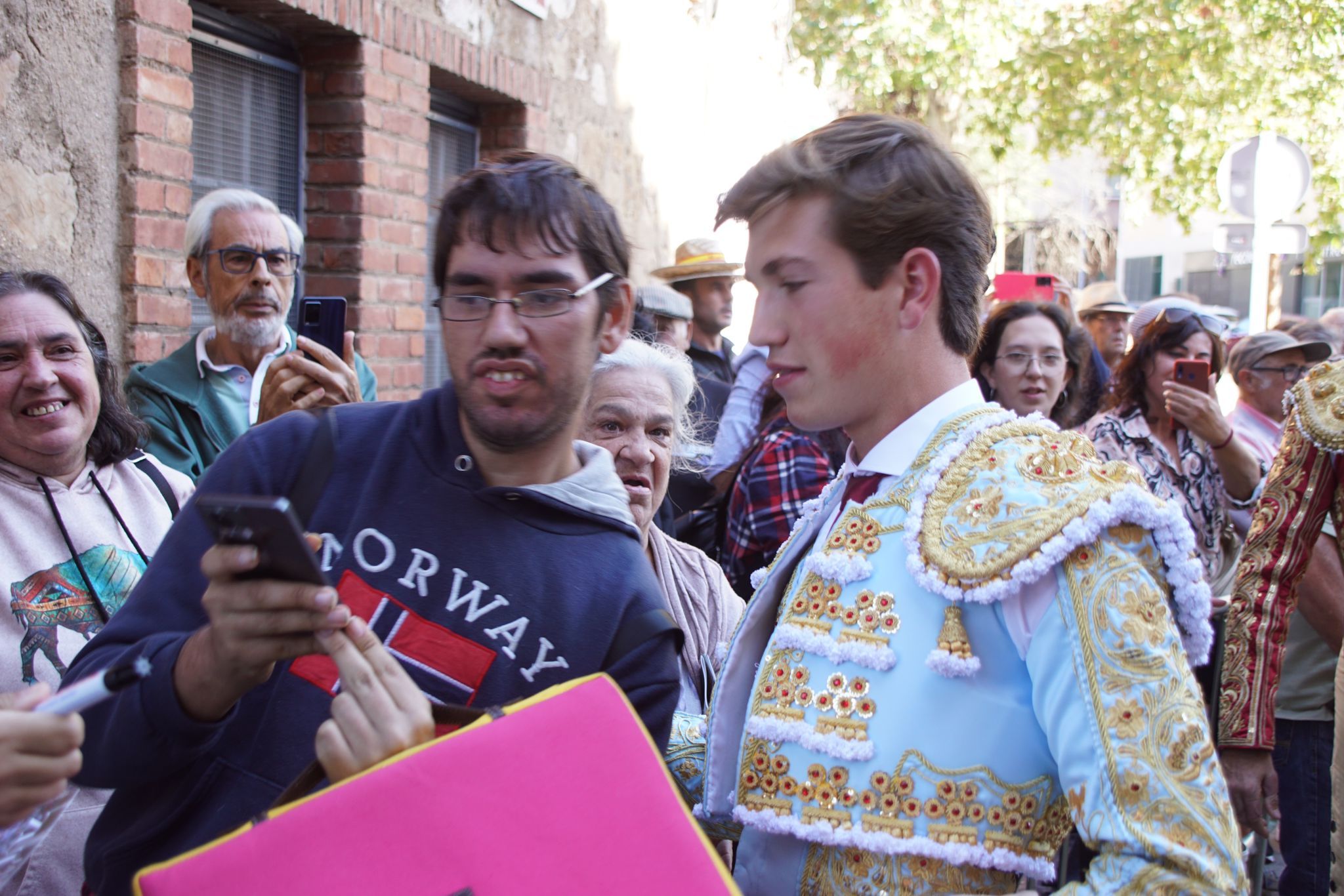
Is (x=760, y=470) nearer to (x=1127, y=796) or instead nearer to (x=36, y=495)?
(x=36, y=495)

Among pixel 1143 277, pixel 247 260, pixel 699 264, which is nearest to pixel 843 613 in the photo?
pixel 247 260

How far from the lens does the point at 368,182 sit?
4.77 meters

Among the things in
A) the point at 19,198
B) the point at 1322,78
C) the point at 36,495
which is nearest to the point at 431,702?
the point at 36,495

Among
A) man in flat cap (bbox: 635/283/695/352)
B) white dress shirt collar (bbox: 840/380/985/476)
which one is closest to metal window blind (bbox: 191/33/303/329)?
man in flat cap (bbox: 635/283/695/352)

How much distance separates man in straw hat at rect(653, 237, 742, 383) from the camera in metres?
6.36

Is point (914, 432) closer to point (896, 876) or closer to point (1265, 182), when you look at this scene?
point (896, 876)

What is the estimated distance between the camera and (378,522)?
164cm

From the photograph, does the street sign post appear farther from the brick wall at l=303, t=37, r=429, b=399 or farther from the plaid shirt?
the brick wall at l=303, t=37, r=429, b=399

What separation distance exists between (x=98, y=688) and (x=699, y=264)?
17.3ft

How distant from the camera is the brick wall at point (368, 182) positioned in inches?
186

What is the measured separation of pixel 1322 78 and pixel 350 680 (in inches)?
561

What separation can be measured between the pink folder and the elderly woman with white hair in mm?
1373

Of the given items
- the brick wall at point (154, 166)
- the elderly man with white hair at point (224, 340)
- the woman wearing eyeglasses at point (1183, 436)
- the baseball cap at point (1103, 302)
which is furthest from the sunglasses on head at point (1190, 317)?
the brick wall at point (154, 166)

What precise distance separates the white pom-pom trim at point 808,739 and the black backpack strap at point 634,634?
19 cm
